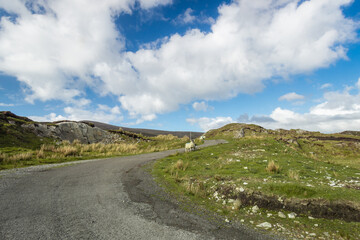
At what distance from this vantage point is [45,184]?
375 inches

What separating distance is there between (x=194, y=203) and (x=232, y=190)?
187 cm

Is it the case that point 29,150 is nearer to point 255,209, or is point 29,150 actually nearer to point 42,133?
point 42,133

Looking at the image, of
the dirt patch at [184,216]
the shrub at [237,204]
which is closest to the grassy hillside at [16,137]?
the dirt patch at [184,216]

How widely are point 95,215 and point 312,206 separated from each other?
24.8ft

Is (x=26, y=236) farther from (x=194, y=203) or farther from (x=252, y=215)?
(x=252, y=215)

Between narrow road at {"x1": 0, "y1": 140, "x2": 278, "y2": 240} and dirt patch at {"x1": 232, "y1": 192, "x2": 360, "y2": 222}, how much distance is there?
6.79 ft

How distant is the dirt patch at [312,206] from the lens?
5609mm

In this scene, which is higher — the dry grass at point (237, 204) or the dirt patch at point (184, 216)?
the dry grass at point (237, 204)

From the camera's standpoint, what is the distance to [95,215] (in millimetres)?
5898

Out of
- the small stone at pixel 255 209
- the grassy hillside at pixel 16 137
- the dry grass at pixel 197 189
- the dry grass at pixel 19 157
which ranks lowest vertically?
the small stone at pixel 255 209

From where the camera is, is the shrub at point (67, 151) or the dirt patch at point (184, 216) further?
the shrub at point (67, 151)

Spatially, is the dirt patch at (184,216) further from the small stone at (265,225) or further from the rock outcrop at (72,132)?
the rock outcrop at (72,132)

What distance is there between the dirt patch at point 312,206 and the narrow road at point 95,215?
2.07 meters

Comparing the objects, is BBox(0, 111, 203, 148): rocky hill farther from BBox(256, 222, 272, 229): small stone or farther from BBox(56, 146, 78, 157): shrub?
BBox(256, 222, 272, 229): small stone
